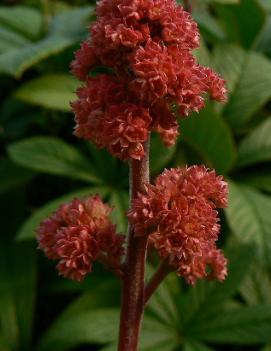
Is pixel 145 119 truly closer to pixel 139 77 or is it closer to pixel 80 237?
pixel 139 77

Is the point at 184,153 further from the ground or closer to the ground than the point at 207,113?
closer to the ground

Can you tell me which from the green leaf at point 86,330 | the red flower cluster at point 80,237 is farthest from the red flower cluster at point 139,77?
the green leaf at point 86,330

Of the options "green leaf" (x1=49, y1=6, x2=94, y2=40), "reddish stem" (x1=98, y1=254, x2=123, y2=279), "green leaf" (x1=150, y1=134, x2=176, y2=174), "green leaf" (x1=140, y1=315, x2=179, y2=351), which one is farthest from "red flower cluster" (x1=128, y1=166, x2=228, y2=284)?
"green leaf" (x1=49, y1=6, x2=94, y2=40)

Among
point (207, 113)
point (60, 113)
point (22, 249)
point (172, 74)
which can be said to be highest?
point (172, 74)

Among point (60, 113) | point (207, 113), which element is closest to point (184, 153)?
point (207, 113)

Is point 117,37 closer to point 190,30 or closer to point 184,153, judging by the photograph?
point 190,30

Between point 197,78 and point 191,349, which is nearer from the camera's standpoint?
point 197,78
